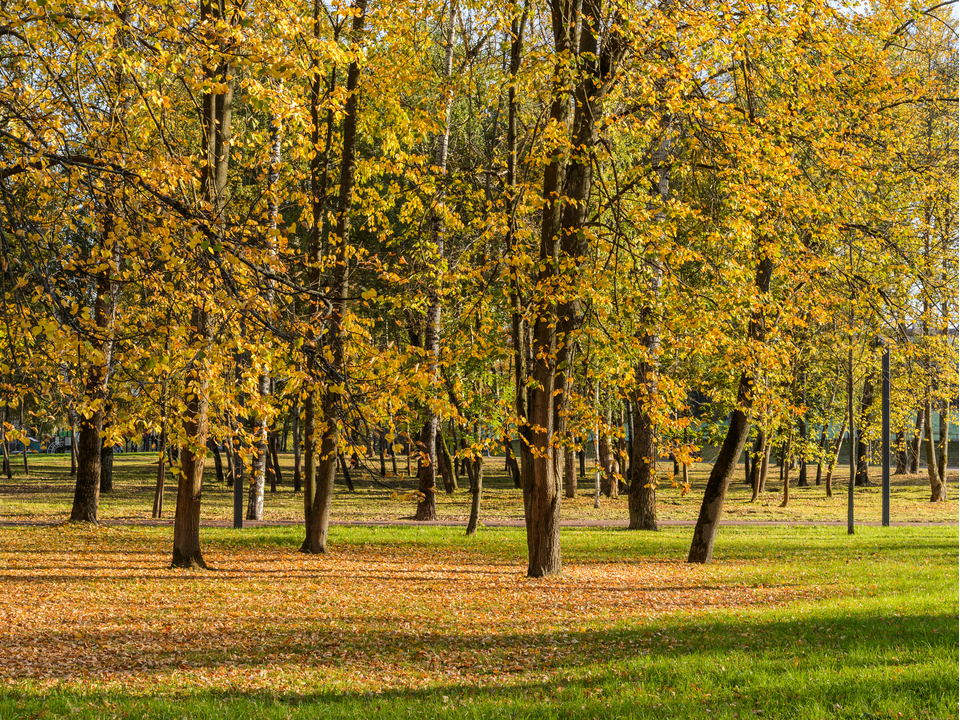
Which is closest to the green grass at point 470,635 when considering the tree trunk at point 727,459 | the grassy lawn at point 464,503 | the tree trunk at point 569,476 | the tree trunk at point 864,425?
the tree trunk at point 727,459

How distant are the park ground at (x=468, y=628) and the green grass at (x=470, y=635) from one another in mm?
35

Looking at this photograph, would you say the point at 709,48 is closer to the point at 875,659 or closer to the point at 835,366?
the point at 875,659

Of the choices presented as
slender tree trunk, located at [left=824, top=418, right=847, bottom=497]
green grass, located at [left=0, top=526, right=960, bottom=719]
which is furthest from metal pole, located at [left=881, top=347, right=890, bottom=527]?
slender tree trunk, located at [left=824, top=418, right=847, bottom=497]

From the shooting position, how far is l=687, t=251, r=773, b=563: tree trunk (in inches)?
524

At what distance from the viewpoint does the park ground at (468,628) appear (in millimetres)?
6301

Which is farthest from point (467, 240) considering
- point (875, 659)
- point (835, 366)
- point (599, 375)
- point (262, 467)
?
point (875, 659)

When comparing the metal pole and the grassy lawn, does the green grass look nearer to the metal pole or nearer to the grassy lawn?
the metal pole

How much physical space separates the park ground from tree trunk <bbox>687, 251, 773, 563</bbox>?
56 centimetres

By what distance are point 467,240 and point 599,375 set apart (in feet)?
30.8

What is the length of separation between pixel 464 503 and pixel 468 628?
1962 cm

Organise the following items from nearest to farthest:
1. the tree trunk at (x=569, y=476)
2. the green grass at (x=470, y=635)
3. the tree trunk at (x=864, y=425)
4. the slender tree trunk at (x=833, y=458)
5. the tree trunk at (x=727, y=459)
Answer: the green grass at (x=470, y=635)
the tree trunk at (x=727, y=459)
the slender tree trunk at (x=833, y=458)
the tree trunk at (x=864, y=425)
the tree trunk at (x=569, y=476)

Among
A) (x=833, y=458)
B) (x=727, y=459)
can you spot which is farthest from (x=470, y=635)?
(x=833, y=458)

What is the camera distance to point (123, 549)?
15828mm

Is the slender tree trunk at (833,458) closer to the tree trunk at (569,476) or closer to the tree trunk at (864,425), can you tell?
the tree trunk at (864,425)
